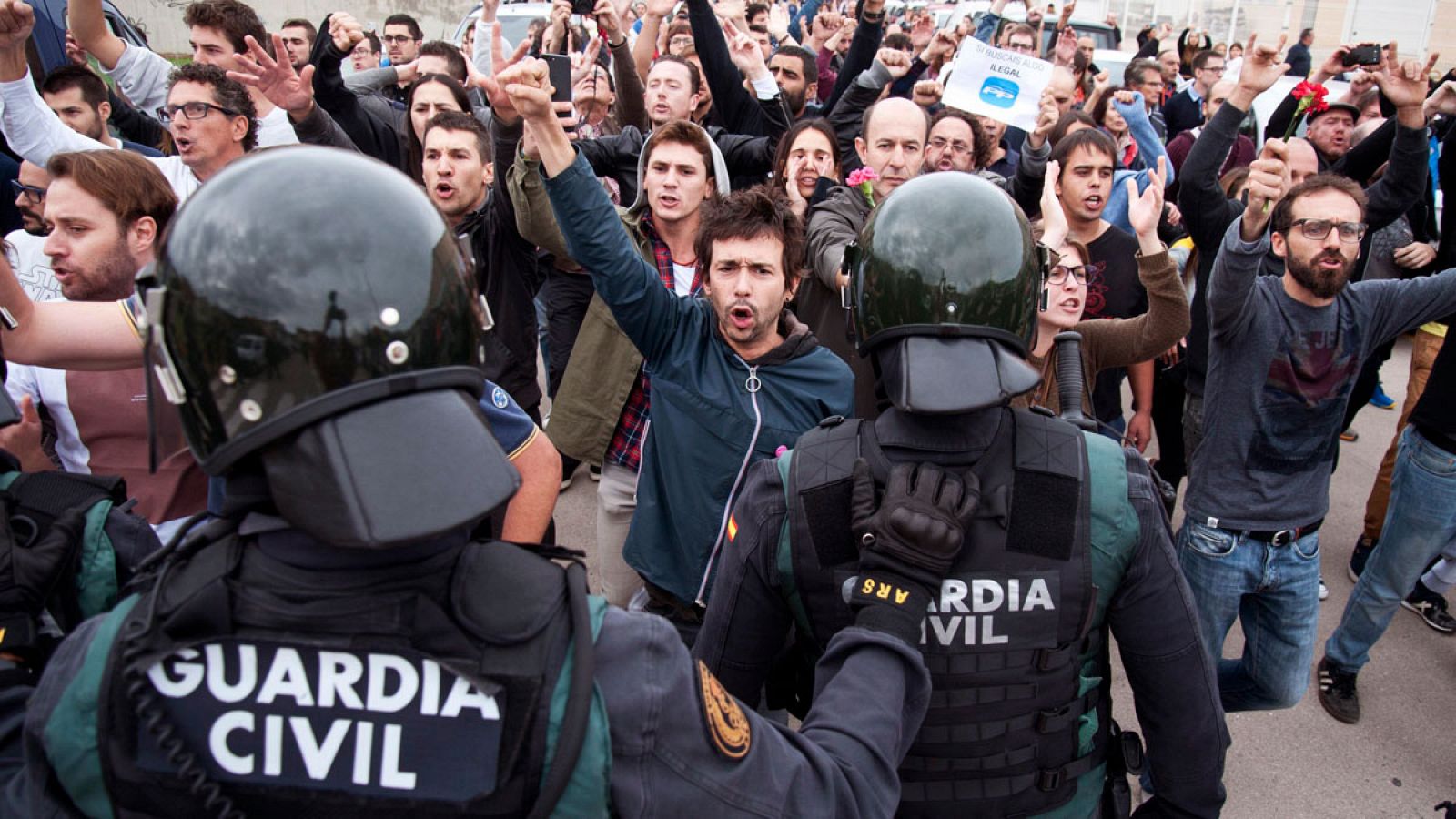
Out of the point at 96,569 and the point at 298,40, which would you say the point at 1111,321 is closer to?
the point at 96,569

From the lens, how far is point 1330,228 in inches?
113

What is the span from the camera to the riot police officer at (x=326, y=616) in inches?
38.9

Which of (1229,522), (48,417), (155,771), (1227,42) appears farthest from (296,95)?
(1227,42)

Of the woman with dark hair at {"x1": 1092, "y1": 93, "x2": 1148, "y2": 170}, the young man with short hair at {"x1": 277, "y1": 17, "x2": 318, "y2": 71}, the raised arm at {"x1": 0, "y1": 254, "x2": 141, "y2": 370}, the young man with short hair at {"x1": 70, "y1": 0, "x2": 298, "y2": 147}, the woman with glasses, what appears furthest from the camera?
the young man with short hair at {"x1": 277, "y1": 17, "x2": 318, "y2": 71}

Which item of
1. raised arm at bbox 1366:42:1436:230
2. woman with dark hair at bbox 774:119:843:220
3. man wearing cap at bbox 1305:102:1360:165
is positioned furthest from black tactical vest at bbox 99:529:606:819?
man wearing cap at bbox 1305:102:1360:165

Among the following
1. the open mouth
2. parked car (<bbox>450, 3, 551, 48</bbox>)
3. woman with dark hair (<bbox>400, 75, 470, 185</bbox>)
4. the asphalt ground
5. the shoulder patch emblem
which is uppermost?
parked car (<bbox>450, 3, 551, 48</bbox>)

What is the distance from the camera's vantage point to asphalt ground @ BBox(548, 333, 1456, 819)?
317cm

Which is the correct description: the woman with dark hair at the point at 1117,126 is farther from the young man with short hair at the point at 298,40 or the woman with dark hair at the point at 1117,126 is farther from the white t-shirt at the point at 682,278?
the young man with short hair at the point at 298,40

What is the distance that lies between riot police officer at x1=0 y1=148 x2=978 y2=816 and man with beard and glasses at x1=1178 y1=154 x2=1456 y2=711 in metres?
2.47

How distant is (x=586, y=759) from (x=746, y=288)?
5.81ft

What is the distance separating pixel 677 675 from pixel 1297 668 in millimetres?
2555

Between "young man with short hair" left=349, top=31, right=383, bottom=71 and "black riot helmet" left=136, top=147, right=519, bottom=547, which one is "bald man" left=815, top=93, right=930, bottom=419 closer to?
"black riot helmet" left=136, top=147, right=519, bottom=547

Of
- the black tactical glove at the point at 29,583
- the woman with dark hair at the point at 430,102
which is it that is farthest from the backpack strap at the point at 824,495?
the woman with dark hair at the point at 430,102

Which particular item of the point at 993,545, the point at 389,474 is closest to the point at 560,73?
the point at 993,545
